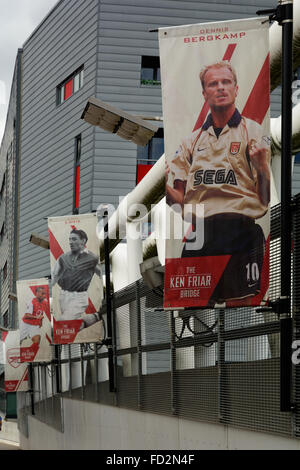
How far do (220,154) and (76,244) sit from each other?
11.2m

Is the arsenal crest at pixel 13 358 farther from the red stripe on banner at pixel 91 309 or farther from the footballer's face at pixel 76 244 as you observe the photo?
the red stripe on banner at pixel 91 309

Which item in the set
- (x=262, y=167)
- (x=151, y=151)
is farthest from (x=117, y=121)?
(x=151, y=151)

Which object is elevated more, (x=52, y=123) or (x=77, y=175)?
(x=52, y=123)

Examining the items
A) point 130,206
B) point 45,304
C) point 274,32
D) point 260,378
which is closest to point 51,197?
point 45,304

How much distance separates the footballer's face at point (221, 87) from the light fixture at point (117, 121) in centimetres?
549

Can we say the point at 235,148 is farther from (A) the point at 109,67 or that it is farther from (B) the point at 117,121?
(A) the point at 109,67

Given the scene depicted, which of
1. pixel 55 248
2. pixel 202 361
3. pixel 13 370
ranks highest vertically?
pixel 55 248

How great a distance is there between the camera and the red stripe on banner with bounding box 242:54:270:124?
8.10 meters

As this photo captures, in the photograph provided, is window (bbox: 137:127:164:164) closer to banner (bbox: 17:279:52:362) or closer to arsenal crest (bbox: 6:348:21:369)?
arsenal crest (bbox: 6:348:21:369)

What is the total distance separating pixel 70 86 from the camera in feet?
154

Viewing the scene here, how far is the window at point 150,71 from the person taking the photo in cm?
4453

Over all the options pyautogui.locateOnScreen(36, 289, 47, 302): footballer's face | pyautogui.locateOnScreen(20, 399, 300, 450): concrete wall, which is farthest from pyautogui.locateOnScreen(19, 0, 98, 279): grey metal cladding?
pyautogui.locateOnScreen(20, 399, 300, 450): concrete wall

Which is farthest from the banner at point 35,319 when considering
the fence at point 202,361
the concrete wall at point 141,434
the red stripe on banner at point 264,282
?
the red stripe on banner at point 264,282
